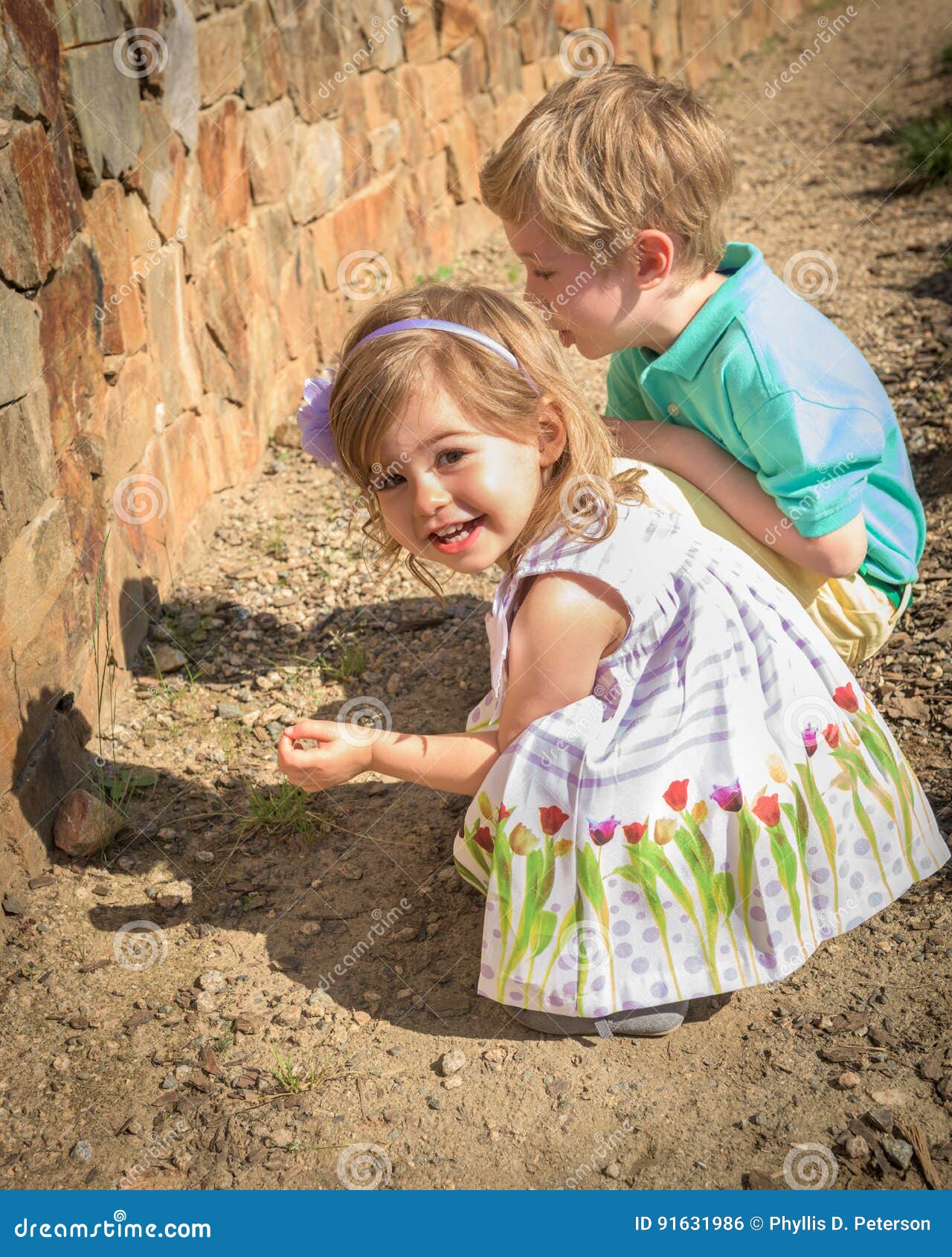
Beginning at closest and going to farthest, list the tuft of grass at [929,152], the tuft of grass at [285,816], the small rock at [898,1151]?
the small rock at [898,1151] < the tuft of grass at [285,816] < the tuft of grass at [929,152]

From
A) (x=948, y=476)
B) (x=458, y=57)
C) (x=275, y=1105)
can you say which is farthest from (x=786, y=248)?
(x=275, y=1105)

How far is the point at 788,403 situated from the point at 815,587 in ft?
1.40

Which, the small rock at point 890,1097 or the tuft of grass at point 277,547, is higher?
the tuft of grass at point 277,547

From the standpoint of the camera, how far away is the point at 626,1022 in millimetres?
2002

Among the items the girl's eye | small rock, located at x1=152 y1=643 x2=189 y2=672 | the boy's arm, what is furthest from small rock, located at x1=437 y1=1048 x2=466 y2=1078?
small rock, located at x1=152 y1=643 x2=189 y2=672

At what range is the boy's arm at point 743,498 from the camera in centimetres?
224

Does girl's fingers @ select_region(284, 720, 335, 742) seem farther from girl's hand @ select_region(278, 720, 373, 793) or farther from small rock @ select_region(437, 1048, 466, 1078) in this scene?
small rock @ select_region(437, 1048, 466, 1078)

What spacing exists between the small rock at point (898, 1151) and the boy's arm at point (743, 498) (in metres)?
1.00

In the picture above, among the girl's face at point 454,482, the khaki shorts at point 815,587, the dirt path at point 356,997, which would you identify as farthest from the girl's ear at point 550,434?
the dirt path at point 356,997

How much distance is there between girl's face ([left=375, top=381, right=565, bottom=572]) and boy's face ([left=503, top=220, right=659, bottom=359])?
422 mm

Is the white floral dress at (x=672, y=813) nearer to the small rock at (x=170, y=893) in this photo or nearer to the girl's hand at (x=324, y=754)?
the girl's hand at (x=324, y=754)

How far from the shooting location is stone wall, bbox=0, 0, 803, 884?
230 centimetres

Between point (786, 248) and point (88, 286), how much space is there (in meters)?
3.36

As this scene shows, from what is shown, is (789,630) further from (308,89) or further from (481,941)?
(308,89)
